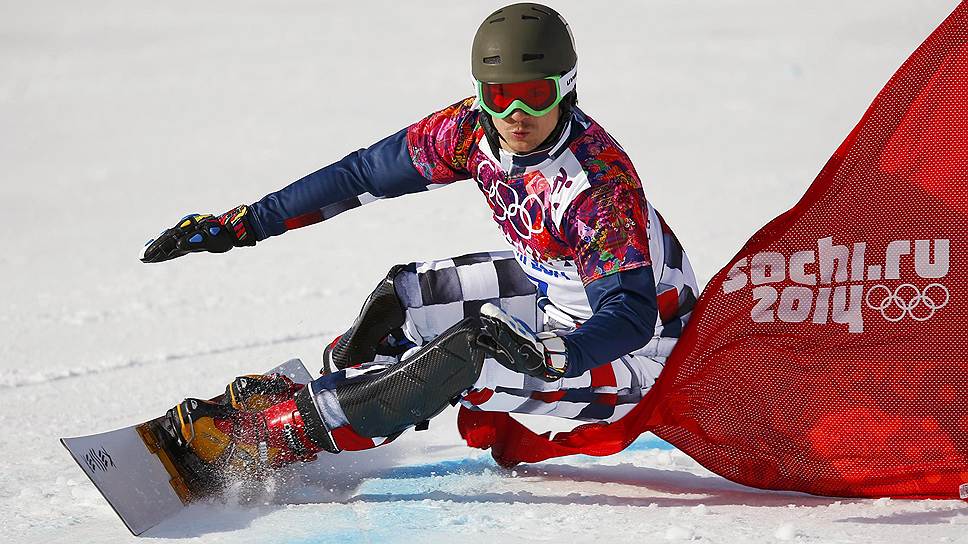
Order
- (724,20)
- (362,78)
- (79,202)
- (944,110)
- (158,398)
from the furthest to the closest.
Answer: (724,20)
(362,78)
(79,202)
(158,398)
(944,110)

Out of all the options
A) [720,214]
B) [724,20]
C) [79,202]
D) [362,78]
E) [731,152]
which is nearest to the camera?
[720,214]

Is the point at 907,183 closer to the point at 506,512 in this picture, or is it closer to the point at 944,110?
the point at 944,110

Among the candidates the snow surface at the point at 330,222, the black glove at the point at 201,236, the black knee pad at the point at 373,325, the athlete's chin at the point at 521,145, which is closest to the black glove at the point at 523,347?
the snow surface at the point at 330,222

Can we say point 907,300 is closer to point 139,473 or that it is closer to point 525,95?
point 525,95

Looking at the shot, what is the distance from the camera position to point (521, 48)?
10.8ft

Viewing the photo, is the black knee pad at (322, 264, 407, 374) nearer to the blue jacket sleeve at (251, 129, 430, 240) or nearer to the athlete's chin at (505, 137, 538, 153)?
the blue jacket sleeve at (251, 129, 430, 240)

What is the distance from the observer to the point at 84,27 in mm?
14156

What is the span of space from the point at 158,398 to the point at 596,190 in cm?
238

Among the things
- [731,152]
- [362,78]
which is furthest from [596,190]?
[362,78]

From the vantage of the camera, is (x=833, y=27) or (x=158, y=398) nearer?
(x=158, y=398)

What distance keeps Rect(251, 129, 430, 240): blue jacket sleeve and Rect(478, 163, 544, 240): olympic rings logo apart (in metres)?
0.35

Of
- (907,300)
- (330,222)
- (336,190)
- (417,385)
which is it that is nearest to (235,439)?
(417,385)

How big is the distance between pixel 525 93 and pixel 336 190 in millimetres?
866

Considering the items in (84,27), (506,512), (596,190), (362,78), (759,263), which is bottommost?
(506,512)
